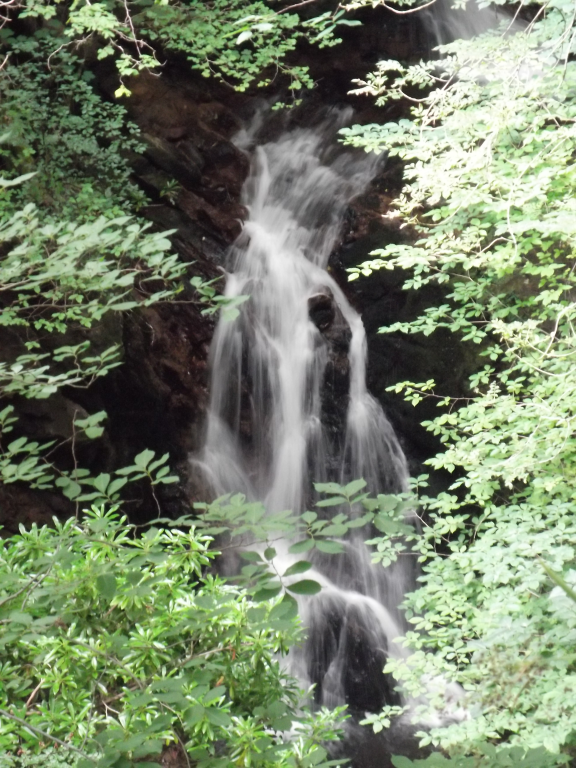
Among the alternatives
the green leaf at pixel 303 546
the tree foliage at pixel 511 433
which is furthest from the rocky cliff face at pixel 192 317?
the green leaf at pixel 303 546

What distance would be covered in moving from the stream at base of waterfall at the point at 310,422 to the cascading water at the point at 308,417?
0.01 m

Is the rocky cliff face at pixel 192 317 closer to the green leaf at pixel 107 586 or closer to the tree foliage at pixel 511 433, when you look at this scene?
the tree foliage at pixel 511 433

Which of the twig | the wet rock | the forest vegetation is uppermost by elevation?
the wet rock

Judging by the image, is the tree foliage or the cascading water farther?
the cascading water

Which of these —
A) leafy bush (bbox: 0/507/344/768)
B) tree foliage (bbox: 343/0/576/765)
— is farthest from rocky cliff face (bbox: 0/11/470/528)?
leafy bush (bbox: 0/507/344/768)

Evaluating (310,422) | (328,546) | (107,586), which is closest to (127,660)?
(107,586)

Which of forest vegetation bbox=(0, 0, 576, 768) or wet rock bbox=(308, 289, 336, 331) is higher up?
wet rock bbox=(308, 289, 336, 331)

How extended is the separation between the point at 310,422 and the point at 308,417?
57 millimetres

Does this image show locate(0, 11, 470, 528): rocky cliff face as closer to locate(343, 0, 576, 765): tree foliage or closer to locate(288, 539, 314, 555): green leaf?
locate(343, 0, 576, 765): tree foliage

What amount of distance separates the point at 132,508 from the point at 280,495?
1.51 metres

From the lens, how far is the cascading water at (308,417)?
5.80 m

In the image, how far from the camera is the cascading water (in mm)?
5801

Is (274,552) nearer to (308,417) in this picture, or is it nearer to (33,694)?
(33,694)

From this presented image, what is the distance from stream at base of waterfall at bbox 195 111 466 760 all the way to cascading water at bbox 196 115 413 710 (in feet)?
0.03
